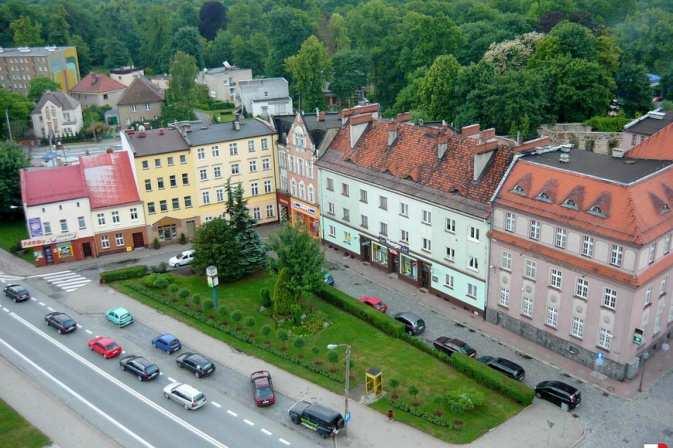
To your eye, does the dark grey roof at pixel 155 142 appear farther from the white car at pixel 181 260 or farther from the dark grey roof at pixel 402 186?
the dark grey roof at pixel 402 186

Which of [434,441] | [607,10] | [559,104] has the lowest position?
[434,441]

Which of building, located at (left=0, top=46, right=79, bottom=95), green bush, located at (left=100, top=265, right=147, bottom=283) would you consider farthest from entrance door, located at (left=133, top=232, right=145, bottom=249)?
building, located at (left=0, top=46, right=79, bottom=95)

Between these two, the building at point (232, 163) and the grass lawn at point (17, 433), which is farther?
the building at point (232, 163)

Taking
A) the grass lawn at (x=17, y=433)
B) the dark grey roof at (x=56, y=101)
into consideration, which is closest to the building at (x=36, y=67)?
the dark grey roof at (x=56, y=101)

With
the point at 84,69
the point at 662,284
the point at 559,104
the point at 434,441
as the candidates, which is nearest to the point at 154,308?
the point at 434,441

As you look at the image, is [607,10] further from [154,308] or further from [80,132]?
[154,308]

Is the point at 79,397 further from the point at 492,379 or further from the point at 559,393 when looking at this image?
the point at 559,393

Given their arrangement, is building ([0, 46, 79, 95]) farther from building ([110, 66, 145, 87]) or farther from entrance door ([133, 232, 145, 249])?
entrance door ([133, 232, 145, 249])

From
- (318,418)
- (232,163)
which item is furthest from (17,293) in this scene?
(318,418)
